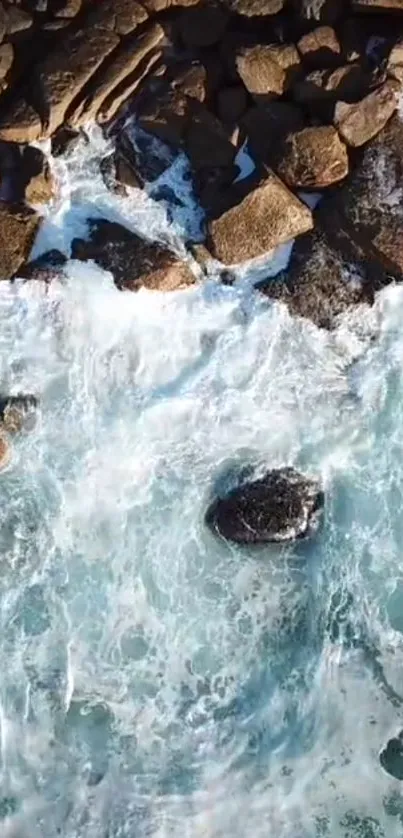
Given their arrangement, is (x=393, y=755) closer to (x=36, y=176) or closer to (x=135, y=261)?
(x=135, y=261)

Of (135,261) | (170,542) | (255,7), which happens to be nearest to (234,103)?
(255,7)

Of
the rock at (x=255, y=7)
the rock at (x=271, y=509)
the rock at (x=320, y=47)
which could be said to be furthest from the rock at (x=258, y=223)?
the rock at (x=271, y=509)

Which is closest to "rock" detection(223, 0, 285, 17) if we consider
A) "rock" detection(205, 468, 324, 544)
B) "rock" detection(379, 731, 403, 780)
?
"rock" detection(205, 468, 324, 544)

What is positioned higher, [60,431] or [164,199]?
[164,199]

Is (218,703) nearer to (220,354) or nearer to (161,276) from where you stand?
(220,354)

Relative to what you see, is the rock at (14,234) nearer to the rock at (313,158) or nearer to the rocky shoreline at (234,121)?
the rocky shoreline at (234,121)

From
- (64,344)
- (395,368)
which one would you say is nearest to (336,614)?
(395,368)
